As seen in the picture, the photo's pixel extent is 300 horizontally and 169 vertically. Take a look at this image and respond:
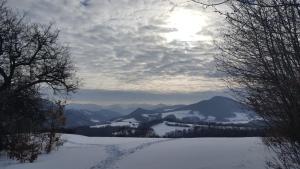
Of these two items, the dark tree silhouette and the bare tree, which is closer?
the bare tree

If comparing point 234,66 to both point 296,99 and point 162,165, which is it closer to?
point 296,99

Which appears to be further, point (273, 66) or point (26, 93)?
point (26, 93)

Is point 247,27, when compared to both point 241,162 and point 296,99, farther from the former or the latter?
point 241,162

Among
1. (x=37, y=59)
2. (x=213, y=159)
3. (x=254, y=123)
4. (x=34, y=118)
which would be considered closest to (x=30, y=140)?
(x=34, y=118)

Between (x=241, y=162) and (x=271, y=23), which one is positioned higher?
(x=271, y=23)

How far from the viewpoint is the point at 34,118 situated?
27.1m

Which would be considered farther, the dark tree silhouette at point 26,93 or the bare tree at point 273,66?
the dark tree silhouette at point 26,93

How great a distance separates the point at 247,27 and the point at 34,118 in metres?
20.4

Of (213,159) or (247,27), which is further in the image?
(213,159)

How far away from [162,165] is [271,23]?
12.7 metres

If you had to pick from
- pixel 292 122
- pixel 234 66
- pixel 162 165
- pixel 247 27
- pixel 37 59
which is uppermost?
pixel 37 59

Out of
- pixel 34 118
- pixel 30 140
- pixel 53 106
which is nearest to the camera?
pixel 30 140

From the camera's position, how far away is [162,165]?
1973cm

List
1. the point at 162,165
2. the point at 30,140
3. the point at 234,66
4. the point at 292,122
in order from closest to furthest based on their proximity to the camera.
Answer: the point at 292,122 < the point at 234,66 < the point at 162,165 < the point at 30,140
